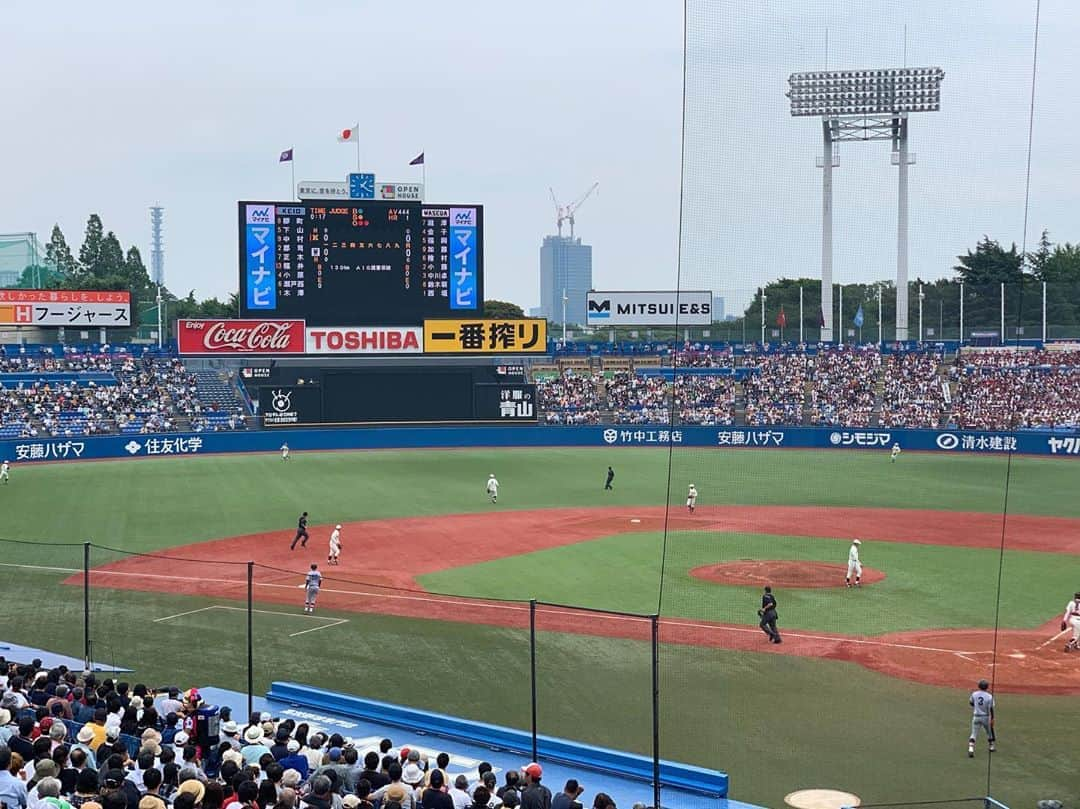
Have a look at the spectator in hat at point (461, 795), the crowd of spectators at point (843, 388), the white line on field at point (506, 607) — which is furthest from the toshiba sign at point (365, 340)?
the spectator in hat at point (461, 795)

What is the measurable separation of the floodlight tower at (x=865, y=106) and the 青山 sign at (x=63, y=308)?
63.5 m

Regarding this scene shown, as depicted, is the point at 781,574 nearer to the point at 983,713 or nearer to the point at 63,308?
the point at 983,713

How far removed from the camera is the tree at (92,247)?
144m

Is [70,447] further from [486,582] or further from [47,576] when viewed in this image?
[486,582]

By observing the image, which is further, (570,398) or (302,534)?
(570,398)

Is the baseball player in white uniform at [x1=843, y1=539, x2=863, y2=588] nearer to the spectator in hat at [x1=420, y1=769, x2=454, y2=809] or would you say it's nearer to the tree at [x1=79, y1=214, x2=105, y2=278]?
the spectator in hat at [x1=420, y1=769, x2=454, y2=809]

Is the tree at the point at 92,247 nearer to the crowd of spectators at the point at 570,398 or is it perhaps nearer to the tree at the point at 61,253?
the tree at the point at 61,253

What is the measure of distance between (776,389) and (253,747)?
A: 52327 millimetres

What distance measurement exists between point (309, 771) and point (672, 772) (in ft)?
16.2

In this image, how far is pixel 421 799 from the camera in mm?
10906

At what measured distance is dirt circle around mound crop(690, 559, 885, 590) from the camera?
94.6 ft

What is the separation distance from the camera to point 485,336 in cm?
6762

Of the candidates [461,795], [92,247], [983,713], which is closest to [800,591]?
[983,713]

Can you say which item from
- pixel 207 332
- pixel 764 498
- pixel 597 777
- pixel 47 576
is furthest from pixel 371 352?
pixel 597 777
